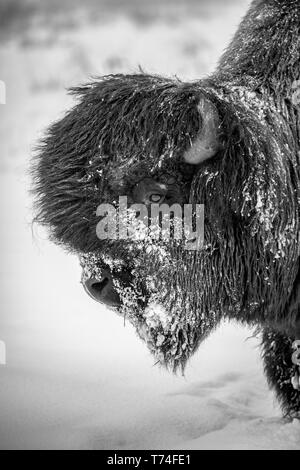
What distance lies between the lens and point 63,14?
31.9 feet

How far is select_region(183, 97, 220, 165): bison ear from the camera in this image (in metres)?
2.64

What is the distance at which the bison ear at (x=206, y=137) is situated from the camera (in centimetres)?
264

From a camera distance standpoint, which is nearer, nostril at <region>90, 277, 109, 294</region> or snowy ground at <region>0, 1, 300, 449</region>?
nostril at <region>90, 277, 109, 294</region>

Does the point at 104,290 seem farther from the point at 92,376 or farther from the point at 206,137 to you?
the point at 92,376

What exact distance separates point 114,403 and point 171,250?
136cm

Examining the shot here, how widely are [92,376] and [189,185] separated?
1881mm

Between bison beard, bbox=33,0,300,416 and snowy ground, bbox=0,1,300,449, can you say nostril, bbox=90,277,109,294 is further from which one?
snowy ground, bbox=0,1,300,449

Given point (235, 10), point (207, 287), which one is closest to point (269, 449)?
point (207, 287)

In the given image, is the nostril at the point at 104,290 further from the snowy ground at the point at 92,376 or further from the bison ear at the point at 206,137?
the bison ear at the point at 206,137

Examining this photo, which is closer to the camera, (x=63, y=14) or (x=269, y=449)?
(x=269, y=449)

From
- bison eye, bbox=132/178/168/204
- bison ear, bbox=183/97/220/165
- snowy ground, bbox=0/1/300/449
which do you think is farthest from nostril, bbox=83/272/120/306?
bison ear, bbox=183/97/220/165

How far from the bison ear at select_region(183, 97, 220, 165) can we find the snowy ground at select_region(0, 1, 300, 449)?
76cm

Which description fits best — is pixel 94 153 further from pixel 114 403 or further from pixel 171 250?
pixel 114 403

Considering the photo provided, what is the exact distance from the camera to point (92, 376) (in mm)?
4133
